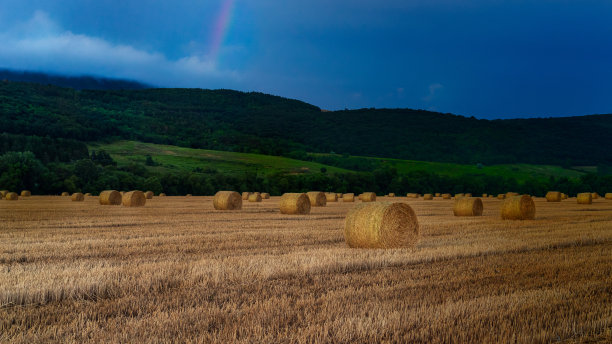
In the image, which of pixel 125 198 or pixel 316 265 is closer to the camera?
pixel 316 265

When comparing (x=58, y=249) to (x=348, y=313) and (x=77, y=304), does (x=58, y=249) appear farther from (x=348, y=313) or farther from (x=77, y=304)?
(x=348, y=313)

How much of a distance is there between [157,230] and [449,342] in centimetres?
1155

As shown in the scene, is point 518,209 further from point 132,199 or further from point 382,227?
point 132,199

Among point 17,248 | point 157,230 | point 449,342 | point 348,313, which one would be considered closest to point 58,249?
point 17,248

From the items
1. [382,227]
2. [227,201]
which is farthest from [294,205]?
[382,227]

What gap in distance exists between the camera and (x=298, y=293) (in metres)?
6.40

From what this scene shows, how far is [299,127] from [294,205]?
89015mm

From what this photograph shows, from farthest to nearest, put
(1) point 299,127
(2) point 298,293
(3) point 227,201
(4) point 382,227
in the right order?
(1) point 299,127
(3) point 227,201
(4) point 382,227
(2) point 298,293

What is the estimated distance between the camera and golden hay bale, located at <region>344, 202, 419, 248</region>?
11.5 meters

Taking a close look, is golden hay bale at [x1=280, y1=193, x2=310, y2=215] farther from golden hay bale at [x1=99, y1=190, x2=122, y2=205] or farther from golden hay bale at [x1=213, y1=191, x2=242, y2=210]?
golden hay bale at [x1=99, y1=190, x2=122, y2=205]

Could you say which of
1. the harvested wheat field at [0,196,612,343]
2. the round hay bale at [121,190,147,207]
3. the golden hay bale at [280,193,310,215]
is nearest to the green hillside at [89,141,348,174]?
the round hay bale at [121,190,147,207]

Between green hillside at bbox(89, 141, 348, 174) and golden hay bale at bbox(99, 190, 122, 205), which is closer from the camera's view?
golden hay bale at bbox(99, 190, 122, 205)

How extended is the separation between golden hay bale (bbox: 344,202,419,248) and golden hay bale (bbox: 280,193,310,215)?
1108 cm

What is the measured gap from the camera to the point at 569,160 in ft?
326
